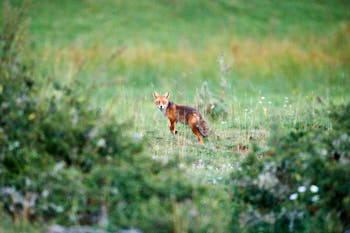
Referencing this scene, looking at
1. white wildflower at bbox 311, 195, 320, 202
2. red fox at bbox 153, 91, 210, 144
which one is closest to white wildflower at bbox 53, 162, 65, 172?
white wildflower at bbox 311, 195, 320, 202

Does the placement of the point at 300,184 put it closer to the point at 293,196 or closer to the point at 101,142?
the point at 293,196

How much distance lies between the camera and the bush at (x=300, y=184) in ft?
16.7

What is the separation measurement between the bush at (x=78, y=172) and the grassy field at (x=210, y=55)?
2.67 metres

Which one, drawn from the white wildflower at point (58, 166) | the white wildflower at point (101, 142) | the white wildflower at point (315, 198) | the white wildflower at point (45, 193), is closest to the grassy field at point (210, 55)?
the white wildflower at point (101, 142)

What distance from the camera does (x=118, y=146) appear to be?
551 cm

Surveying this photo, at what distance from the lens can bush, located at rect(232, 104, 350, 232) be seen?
200 inches

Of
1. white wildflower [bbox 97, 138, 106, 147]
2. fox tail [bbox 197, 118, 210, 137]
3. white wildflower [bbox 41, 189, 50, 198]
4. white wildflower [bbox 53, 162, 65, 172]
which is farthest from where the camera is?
fox tail [bbox 197, 118, 210, 137]

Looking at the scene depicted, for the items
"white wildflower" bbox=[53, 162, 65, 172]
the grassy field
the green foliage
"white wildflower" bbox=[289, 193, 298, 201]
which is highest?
the grassy field

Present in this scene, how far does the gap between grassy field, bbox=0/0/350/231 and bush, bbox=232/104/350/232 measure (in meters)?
2.44

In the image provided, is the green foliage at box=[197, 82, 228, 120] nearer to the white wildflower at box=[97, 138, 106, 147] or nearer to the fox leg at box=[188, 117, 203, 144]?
the fox leg at box=[188, 117, 203, 144]

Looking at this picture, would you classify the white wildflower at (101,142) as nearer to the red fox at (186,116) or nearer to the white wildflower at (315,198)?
the white wildflower at (315,198)

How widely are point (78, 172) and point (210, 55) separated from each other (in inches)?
679

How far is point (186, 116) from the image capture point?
911cm

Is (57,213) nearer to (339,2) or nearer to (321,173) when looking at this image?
(321,173)
